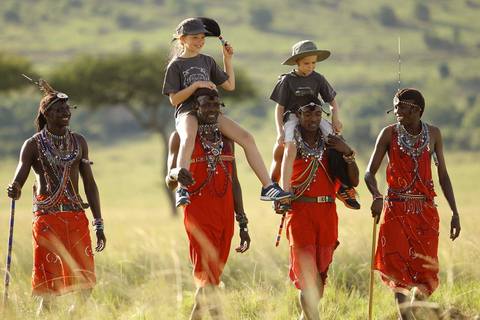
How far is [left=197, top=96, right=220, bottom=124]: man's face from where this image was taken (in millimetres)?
6113

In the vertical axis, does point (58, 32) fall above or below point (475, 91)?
above

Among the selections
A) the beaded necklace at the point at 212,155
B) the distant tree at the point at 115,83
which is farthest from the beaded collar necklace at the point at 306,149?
the distant tree at the point at 115,83

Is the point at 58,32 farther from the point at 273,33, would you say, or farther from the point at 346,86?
the point at 346,86

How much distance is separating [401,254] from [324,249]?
680 mm

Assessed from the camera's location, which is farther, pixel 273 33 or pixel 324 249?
pixel 273 33

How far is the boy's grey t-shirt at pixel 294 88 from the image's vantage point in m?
6.76

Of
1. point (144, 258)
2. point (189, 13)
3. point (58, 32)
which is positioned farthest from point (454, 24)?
point (144, 258)

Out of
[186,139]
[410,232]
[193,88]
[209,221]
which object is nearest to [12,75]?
[193,88]

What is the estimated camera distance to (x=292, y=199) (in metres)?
6.51

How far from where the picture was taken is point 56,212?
629 cm

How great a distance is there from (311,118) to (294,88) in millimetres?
431

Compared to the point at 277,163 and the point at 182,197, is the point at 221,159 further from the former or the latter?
the point at 277,163

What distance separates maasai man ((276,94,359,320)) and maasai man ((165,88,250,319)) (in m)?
0.48

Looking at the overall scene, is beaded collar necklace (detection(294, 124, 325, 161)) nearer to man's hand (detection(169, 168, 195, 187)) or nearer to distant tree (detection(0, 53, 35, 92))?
man's hand (detection(169, 168, 195, 187))
